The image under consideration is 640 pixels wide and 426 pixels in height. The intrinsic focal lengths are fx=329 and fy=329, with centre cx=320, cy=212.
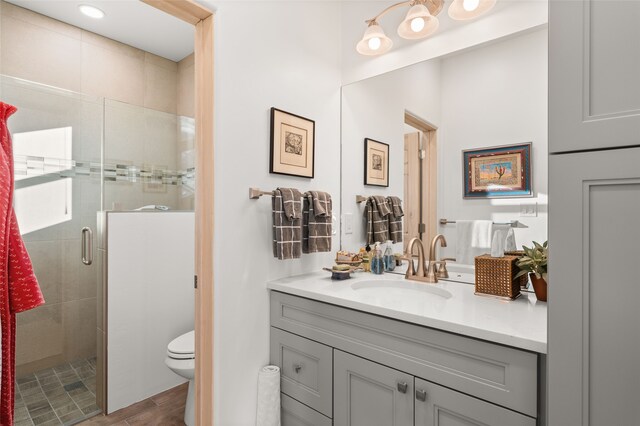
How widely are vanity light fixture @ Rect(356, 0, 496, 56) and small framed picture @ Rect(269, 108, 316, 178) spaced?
1.75 ft

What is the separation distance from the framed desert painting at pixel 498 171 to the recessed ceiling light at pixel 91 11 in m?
2.67

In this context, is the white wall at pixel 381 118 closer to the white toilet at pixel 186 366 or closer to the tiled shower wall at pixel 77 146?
the white toilet at pixel 186 366

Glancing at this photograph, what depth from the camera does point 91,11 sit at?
2.36 meters

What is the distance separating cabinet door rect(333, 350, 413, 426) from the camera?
1.17m

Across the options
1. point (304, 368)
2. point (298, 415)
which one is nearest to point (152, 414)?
point (298, 415)

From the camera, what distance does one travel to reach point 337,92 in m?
2.11

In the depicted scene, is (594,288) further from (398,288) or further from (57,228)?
(57,228)

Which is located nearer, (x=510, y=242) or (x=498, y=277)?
(x=498, y=277)

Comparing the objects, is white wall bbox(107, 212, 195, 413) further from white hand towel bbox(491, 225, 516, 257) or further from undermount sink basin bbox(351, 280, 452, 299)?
white hand towel bbox(491, 225, 516, 257)

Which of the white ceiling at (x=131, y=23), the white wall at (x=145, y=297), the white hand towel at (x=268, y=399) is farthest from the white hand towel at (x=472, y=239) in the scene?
the white ceiling at (x=131, y=23)

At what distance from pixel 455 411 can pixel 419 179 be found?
3.63 feet

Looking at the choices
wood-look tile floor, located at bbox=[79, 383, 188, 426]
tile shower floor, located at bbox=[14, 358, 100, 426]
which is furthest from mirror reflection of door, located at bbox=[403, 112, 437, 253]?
tile shower floor, located at bbox=[14, 358, 100, 426]

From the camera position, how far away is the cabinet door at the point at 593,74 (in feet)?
2.31

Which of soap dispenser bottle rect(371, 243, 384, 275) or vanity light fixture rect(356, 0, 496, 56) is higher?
vanity light fixture rect(356, 0, 496, 56)
